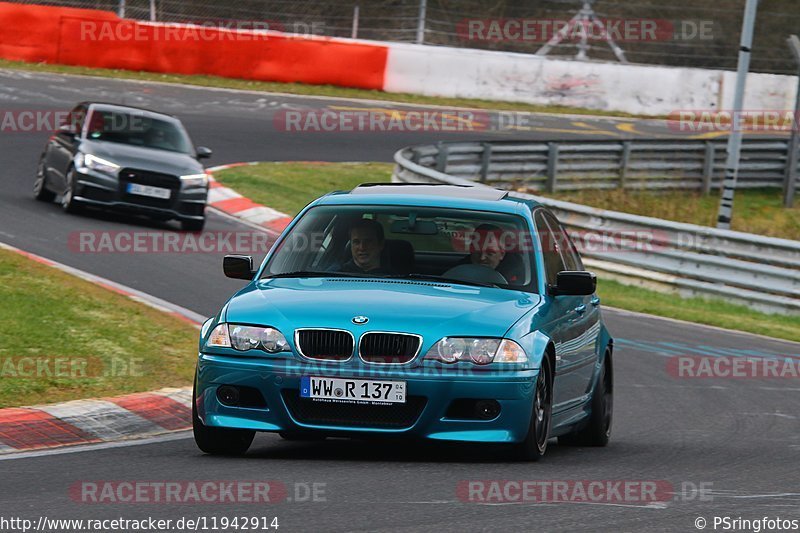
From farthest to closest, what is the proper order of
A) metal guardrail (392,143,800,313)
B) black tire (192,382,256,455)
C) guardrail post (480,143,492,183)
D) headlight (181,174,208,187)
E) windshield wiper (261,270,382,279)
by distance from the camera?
guardrail post (480,143,492,183), headlight (181,174,208,187), metal guardrail (392,143,800,313), windshield wiper (261,270,382,279), black tire (192,382,256,455)

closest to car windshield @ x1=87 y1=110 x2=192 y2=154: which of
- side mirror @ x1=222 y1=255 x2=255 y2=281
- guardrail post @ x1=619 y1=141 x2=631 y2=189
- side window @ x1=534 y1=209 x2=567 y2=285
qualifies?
guardrail post @ x1=619 y1=141 x2=631 y2=189

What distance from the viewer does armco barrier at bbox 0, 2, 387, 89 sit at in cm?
3391

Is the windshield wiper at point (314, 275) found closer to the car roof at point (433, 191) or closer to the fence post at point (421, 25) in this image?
the car roof at point (433, 191)

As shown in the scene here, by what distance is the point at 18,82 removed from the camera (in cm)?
3114

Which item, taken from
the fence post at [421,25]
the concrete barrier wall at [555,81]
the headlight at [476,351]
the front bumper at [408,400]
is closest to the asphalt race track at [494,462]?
the front bumper at [408,400]

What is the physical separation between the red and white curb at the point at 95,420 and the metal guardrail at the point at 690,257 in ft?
31.0

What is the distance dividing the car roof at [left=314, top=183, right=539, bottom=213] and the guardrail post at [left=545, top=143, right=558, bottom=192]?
17089mm

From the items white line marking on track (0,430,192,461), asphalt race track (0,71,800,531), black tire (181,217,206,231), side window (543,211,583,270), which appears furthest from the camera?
black tire (181,217,206,231)

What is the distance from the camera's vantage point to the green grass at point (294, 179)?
2370 cm

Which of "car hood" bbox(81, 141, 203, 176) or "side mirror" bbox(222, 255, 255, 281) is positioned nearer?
"side mirror" bbox(222, 255, 255, 281)

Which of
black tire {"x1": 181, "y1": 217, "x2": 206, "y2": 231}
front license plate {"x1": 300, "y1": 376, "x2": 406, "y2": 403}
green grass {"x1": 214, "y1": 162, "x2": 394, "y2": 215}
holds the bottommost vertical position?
green grass {"x1": 214, "y1": 162, "x2": 394, "y2": 215}

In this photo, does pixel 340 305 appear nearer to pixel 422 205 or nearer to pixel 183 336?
pixel 422 205

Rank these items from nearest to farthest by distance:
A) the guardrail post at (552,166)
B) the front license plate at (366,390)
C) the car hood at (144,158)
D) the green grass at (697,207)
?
the front license plate at (366,390) < the car hood at (144,158) < the green grass at (697,207) < the guardrail post at (552,166)

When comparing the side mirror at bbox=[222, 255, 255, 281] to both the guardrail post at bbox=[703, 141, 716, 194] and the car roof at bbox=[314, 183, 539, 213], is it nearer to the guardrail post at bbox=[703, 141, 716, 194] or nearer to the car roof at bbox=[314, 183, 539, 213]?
the car roof at bbox=[314, 183, 539, 213]
